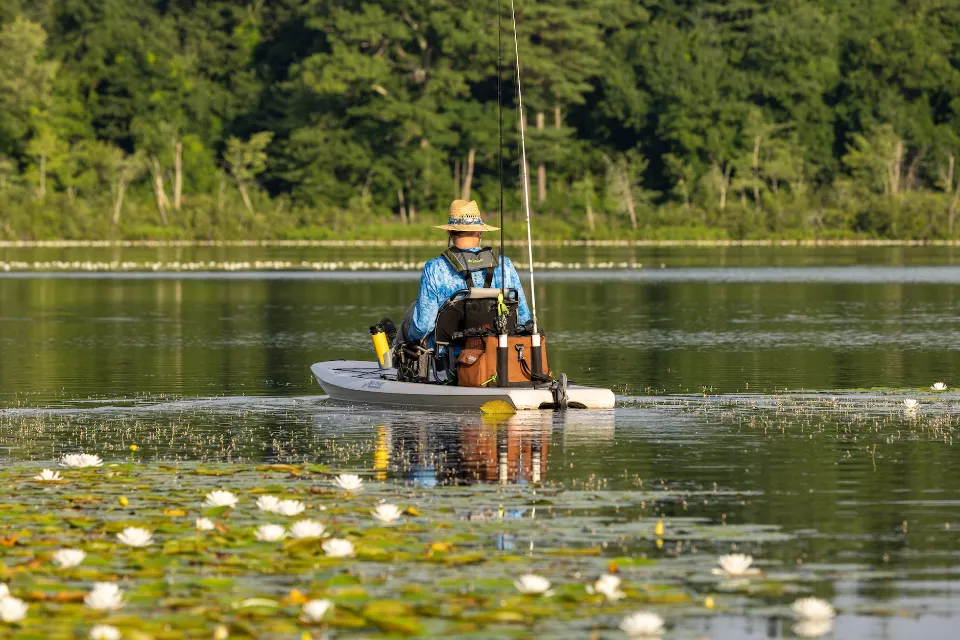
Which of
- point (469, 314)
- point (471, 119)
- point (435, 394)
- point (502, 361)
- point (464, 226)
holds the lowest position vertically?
point (435, 394)

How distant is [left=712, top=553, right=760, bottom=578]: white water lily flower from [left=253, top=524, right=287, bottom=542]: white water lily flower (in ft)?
7.17

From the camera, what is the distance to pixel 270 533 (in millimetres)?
9750

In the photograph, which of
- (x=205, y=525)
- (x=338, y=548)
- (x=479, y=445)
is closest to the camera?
(x=338, y=548)

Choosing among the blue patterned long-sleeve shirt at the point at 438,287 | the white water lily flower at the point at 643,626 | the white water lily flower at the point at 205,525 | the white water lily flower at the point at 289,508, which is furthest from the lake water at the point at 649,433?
the white water lily flower at the point at 205,525

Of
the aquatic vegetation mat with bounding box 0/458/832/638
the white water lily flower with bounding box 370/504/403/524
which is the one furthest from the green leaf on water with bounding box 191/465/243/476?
the white water lily flower with bounding box 370/504/403/524

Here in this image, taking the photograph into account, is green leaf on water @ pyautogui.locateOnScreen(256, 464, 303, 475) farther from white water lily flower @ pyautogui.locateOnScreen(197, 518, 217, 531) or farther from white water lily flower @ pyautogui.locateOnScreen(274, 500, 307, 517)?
white water lily flower @ pyautogui.locateOnScreen(197, 518, 217, 531)

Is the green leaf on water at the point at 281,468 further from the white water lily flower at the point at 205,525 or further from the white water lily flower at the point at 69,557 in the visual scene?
the white water lily flower at the point at 69,557

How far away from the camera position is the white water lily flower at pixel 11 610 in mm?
7984

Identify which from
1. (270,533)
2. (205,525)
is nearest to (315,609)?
(270,533)

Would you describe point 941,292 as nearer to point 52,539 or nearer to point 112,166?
point 52,539

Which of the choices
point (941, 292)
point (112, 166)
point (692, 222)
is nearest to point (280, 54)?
point (112, 166)

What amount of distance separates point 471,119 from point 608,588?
90778 millimetres

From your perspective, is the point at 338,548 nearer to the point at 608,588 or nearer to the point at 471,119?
the point at 608,588

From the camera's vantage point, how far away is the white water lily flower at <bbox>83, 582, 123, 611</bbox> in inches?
324
